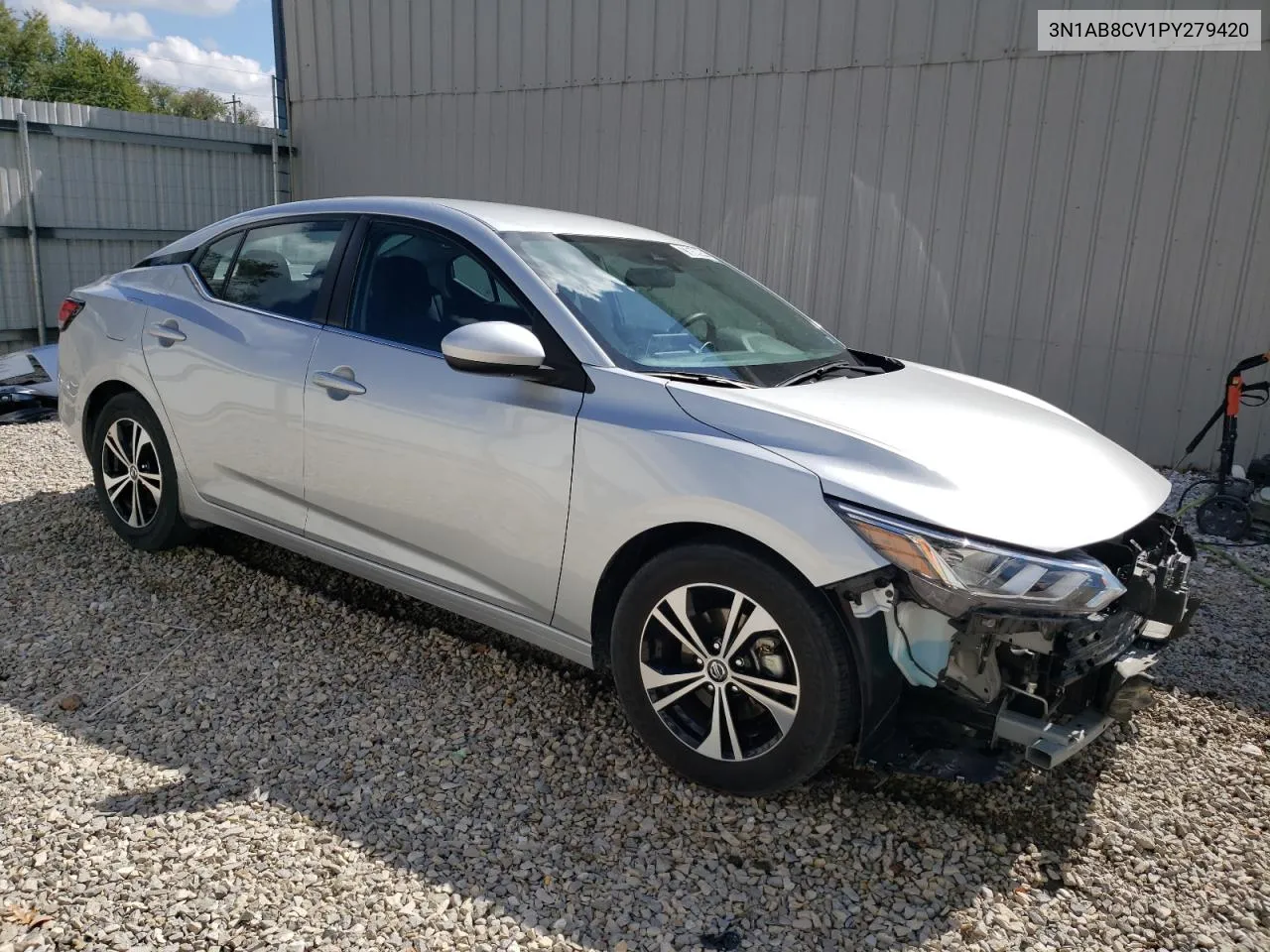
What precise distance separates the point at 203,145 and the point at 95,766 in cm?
988

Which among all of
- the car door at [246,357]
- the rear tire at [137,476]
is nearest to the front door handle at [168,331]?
the car door at [246,357]

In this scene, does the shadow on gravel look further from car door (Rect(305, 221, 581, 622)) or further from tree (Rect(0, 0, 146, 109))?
tree (Rect(0, 0, 146, 109))

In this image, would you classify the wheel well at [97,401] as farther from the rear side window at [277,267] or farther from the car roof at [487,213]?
the car roof at [487,213]

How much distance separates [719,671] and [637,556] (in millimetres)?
440

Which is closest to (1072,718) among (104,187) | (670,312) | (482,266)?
(670,312)

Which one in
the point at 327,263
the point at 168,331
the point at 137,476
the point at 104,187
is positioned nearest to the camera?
the point at 327,263

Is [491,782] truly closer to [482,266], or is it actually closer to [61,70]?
[482,266]

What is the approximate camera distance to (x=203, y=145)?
36.7 feet

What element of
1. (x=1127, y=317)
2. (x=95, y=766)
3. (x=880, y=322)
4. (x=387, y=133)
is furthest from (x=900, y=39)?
(x=95, y=766)

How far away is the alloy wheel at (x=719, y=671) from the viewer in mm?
2754

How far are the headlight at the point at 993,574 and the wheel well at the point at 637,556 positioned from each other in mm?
357

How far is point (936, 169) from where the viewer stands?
7.50 m

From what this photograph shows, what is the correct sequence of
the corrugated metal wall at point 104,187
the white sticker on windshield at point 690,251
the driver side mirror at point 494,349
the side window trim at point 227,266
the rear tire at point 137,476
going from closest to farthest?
the driver side mirror at point 494,349 → the white sticker on windshield at point 690,251 → the side window trim at point 227,266 → the rear tire at point 137,476 → the corrugated metal wall at point 104,187

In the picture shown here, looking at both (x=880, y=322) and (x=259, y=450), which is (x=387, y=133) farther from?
(x=259, y=450)
